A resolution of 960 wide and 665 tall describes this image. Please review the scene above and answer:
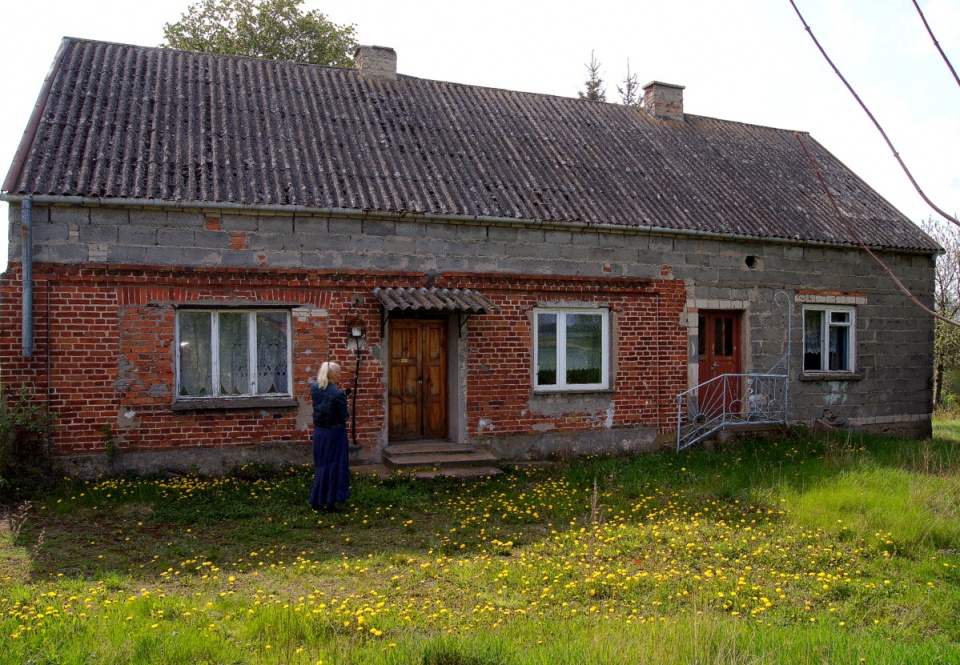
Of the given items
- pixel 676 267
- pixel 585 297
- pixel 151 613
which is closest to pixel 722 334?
pixel 676 267

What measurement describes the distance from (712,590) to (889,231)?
38.6ft

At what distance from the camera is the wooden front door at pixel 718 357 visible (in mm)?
13461

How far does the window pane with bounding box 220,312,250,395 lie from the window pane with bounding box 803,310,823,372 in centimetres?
996

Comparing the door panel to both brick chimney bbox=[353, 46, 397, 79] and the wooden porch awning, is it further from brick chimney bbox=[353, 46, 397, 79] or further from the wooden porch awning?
brick chimney bbox=[353, 46, 397, 79]

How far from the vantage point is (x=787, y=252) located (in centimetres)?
1379

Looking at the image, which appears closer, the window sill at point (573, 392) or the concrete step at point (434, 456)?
the concrete step at point (434, 456)

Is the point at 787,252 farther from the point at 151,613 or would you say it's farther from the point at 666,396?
the point at 151,613

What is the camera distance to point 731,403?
1352 cm

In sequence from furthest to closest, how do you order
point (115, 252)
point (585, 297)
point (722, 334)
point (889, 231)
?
point (889, 231)
point (722, 334)
point (585, 297)
point (115, 252)

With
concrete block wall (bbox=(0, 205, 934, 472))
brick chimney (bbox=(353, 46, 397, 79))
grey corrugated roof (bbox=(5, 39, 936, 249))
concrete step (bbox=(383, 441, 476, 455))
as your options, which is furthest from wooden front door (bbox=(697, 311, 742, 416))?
brick chimney (bbox=(353, 46, 397, 79))

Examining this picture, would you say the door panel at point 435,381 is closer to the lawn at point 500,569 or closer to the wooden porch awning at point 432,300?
the wooden porch awning at point 432,300

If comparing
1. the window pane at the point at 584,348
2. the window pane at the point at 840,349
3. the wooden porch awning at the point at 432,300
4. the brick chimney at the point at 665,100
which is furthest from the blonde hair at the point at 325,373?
the brick chimney at the point at 665,100

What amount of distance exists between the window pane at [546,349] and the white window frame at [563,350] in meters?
0.03

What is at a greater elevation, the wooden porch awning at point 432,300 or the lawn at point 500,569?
the wooden porch awning at point 432,300
